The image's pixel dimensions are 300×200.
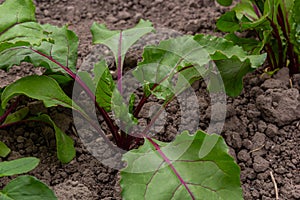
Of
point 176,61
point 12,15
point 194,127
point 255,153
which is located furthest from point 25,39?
point 255,153

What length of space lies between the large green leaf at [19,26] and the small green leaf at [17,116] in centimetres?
31

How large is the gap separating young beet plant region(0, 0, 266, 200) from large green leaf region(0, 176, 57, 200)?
0.25 meters

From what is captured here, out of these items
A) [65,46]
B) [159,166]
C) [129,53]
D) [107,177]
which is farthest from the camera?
[129,53]

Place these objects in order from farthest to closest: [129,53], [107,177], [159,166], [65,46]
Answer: [129,53]
[65,46]
[107,177]
[159,166]

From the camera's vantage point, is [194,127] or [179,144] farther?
[194,127]

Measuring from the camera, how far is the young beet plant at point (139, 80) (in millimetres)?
1788

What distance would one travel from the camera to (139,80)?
6.92ft

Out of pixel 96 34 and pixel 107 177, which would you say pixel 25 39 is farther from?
pixel 107 177

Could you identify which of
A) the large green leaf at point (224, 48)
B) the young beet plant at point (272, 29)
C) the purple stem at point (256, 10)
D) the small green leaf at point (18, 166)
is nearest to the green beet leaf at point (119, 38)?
the large green leaf at point (224, 48)

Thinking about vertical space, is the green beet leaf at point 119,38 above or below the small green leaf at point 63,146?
above

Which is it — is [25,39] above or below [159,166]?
above

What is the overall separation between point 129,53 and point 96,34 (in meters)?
0.22

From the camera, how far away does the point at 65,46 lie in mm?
2188

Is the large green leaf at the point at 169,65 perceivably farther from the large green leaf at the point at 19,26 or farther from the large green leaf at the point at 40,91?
the large green leaf at the point at 19,26
